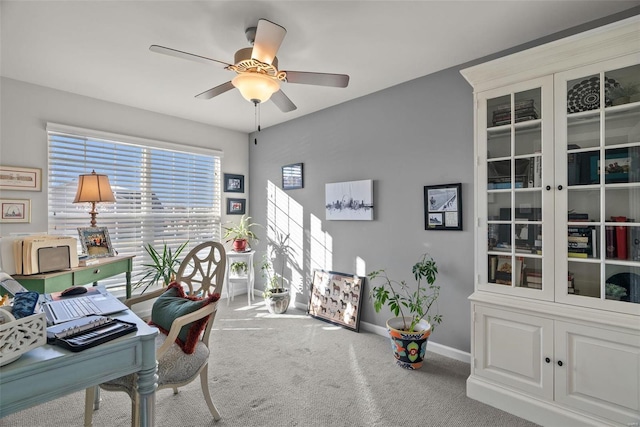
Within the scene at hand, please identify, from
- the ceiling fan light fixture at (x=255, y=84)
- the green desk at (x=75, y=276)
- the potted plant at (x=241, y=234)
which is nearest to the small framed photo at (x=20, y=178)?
the green desk at (x=75, y=276)

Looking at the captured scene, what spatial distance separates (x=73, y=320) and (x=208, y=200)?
10.8 feet

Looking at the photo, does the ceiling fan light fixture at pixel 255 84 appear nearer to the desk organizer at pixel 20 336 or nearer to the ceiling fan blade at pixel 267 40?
the ceiling fan blade at pixel 267 40

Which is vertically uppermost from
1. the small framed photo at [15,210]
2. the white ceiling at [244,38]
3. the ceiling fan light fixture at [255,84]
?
the white ceiling at [244,38]

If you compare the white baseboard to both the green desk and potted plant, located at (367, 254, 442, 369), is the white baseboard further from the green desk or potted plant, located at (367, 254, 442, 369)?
the green desk

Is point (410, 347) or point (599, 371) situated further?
point (410, 347)

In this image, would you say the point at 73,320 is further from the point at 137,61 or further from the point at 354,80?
the point at 354,80

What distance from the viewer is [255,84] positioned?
202cm

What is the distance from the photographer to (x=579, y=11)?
201 cm

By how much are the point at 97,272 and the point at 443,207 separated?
10.2 ft

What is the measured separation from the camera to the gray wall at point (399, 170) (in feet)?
8.96

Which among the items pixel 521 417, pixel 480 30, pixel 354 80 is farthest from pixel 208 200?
pixel 521 417

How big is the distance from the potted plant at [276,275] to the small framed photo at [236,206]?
2.10 ft

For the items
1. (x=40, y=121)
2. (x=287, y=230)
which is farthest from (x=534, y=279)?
(x=40, y=121)

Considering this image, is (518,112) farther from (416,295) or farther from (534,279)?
(416,295)
